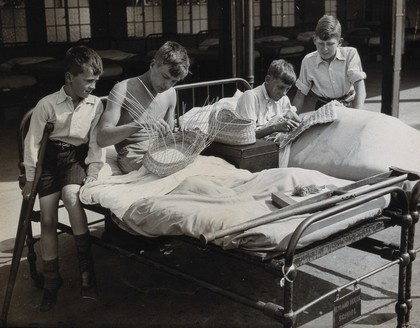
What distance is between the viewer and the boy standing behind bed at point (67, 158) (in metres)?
3.93

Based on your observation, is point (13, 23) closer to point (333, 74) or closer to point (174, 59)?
point (333, 74)

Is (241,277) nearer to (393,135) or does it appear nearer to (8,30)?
(393,135)

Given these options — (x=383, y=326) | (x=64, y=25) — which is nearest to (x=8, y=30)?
(x=64, y=25)

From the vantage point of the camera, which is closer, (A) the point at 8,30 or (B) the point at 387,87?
(B) the point at 387,87

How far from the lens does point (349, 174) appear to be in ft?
14.5

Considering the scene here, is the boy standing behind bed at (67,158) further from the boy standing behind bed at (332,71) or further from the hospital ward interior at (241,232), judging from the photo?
the boy standing behind bed at (332,71)

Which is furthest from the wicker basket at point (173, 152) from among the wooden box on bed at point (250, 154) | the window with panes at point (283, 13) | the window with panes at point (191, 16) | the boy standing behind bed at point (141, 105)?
the window with panes at point (283, 13)

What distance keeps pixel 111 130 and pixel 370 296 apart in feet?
6.13

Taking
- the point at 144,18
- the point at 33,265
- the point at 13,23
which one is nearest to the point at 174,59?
the point at 33,265

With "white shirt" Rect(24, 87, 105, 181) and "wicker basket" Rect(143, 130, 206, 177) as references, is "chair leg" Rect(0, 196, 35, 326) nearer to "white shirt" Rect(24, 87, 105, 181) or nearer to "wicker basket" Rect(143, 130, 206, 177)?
"white shirt" Rect(24, 87, 105, 181)

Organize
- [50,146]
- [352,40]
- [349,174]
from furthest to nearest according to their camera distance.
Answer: [352,40], [349,174], [50,146]

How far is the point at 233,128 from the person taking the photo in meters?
4.49

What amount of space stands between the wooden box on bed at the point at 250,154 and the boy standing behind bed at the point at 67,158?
89 centimetres

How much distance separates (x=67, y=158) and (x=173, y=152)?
695 mm
